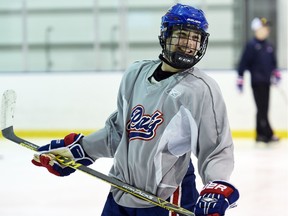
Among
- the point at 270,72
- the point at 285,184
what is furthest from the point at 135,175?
the point at 270,72

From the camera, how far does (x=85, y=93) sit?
814 centimetres

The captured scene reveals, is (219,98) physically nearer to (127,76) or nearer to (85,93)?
(127,76)

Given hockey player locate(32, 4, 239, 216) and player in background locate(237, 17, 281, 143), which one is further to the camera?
player in background locate(237, 17, 281, 143)

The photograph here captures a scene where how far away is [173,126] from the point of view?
2.20 meters

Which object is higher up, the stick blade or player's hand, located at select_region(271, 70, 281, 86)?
the stick blade

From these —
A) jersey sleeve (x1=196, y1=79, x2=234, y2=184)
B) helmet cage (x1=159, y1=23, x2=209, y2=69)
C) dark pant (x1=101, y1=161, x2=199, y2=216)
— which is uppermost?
helmet cage (x1=159, y1=23, x2=209, y2=69)

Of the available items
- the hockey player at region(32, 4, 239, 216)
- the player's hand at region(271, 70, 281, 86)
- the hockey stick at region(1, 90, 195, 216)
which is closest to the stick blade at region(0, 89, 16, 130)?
the hockey stick at region(1, 90, 195, 216)

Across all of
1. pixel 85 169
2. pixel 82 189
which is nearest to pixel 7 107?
pixel 85 169

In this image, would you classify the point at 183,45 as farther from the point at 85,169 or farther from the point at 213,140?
the point at 85,169

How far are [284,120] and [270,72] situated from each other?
2.02 feet

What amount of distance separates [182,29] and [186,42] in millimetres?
39

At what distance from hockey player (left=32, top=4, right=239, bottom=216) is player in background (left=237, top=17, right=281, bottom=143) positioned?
5.37 meters

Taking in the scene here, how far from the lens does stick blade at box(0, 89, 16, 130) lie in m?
2.62

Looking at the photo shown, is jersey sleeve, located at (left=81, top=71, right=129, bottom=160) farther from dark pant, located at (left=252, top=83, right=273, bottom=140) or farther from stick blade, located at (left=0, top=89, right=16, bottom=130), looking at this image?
dark pant, located at (left=252, top=83, right=273, bottom=140)
